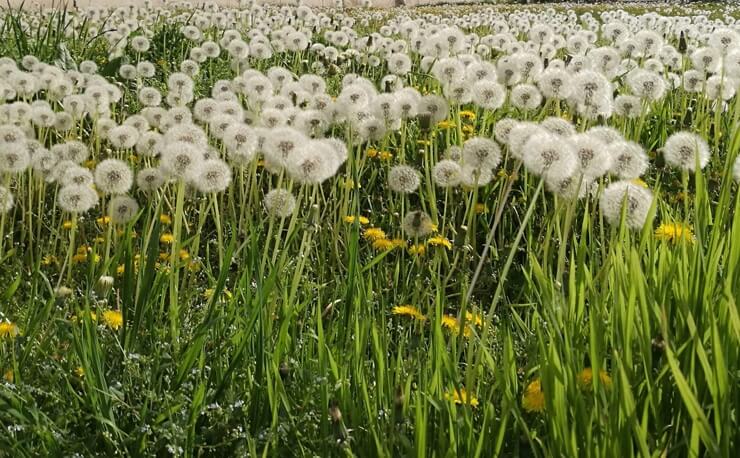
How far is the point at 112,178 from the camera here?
2688 millimetres

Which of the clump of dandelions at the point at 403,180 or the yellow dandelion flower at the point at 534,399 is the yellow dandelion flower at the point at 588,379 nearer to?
the yellow dandelion flower at the point at 534,399

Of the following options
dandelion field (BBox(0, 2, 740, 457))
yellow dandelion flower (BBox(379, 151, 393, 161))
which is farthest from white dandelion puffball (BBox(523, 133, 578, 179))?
yellow dandelion flower (BBox(379, 151, 393, 161))

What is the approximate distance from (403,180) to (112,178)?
3.05 feet

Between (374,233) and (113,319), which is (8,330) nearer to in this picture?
(113,319)

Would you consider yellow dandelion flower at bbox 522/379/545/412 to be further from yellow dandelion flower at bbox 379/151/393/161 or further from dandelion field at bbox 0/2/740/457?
yellow dandelion flower at bbox 379/151/393/161

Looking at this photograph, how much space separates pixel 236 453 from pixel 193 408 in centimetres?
13

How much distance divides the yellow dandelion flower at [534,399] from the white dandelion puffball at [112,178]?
4.92ft

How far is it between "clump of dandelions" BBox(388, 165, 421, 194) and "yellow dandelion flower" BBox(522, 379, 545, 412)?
43.4 inches

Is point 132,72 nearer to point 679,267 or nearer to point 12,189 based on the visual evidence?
point 12,189

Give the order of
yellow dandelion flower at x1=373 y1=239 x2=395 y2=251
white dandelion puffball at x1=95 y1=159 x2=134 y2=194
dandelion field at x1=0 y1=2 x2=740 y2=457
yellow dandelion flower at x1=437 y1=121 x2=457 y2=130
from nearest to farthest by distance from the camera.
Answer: dandelion field at x1=0 y1=2 x2=740 y2=457, white dandelion puffball at x1=95 y1=159 x2=134 y2=194, yellow dandelion flower at x1=373 y1=239 x2=395 y2=251, yellow dandelion flower at x1=437 y1=121 x2=457 y2=130

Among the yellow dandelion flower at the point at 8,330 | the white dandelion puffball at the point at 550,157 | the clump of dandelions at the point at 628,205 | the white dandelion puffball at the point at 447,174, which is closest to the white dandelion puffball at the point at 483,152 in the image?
the white dandelion puffball at the point at 447,174

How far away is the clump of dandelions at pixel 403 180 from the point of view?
2.76 m

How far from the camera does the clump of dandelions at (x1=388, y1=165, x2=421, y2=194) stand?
2764mm

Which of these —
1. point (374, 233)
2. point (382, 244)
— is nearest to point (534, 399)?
point (382, 244)
